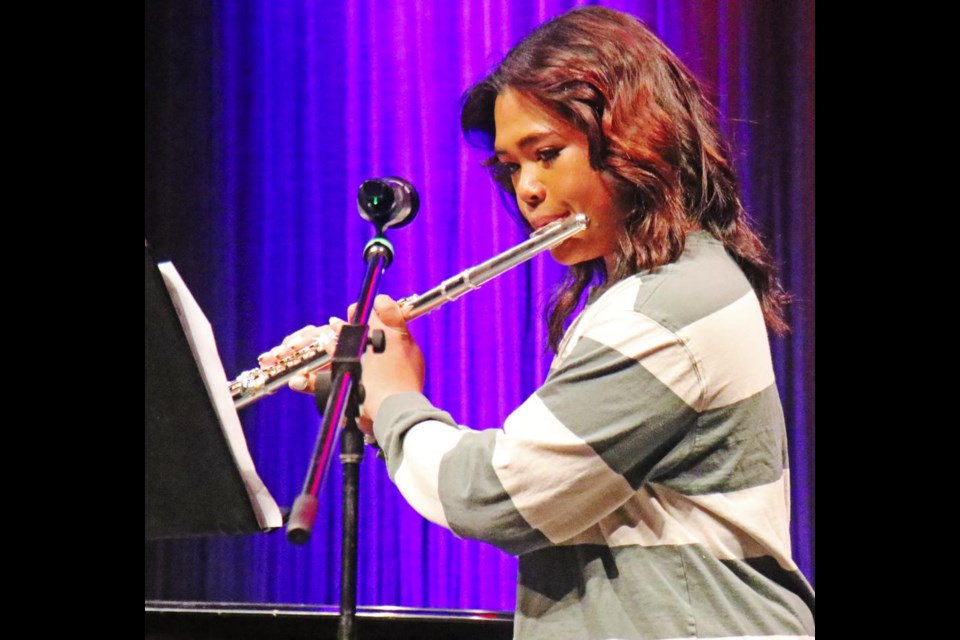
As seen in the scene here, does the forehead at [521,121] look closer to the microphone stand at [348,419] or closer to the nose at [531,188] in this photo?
the nose at [531,188]

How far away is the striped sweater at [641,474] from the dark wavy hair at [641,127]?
0.47ft

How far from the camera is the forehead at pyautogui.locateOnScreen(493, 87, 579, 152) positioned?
5.28 feet

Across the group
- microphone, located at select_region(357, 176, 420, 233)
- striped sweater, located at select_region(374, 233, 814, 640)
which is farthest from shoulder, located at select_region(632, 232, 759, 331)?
microphone, located at select_region(357, 176, 420, 233)

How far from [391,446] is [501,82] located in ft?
2.17

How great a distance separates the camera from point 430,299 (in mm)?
1653

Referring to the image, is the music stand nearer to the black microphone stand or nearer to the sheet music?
the sheet music

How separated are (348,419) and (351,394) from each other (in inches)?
1.4

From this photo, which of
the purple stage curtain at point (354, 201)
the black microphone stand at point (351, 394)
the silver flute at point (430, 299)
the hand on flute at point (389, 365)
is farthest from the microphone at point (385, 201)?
the purple stage curtain at point (354, 201)

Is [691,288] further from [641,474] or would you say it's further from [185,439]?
[185,439]

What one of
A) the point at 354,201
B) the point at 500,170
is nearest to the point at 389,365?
the point at 500,170

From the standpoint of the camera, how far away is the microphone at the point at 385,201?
4.48 ft
